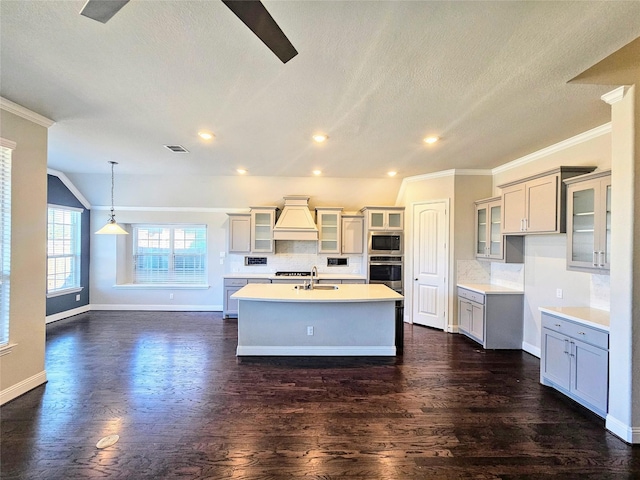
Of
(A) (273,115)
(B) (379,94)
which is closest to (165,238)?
(A) (273,115)

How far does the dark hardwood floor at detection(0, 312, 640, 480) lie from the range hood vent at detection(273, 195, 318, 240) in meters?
2.65

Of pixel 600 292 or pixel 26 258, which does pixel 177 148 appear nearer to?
pixel 26 258

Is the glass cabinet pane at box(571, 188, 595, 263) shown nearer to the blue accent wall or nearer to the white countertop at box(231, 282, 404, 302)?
the white countertop at box(231, 282, 404, 302)

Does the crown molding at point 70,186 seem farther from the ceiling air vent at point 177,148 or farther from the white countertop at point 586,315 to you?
the white countertop at point 586,315

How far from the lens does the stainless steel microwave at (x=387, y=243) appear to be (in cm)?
573

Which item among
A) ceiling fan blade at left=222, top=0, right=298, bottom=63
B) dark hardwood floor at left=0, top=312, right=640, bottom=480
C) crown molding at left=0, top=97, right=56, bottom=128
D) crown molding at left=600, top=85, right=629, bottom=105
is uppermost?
crown molding at left=0, top=97, right=56, bottom=128

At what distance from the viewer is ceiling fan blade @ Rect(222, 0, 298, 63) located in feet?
3.76

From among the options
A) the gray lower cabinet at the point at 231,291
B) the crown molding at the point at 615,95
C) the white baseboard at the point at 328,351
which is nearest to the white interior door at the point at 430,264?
the white baseboard at the point at 328,351

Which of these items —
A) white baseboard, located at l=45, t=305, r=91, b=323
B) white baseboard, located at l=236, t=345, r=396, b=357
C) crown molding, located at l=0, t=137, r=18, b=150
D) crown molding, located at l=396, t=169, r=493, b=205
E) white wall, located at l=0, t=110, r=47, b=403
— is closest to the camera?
crown molding, located at l=0, t=137, r=18, b=150

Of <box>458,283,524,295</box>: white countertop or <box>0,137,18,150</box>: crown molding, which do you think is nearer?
<box>0,137,18,150</box>: crown molding

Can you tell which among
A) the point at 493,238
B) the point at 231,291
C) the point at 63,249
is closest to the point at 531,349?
the point at 493,238

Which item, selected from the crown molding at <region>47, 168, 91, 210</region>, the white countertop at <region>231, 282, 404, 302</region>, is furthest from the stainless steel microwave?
→ the crown molding at <region>47, 168, 91, 210</region>

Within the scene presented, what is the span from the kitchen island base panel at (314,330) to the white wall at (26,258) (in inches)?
80.9

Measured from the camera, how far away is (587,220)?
2.90 m
